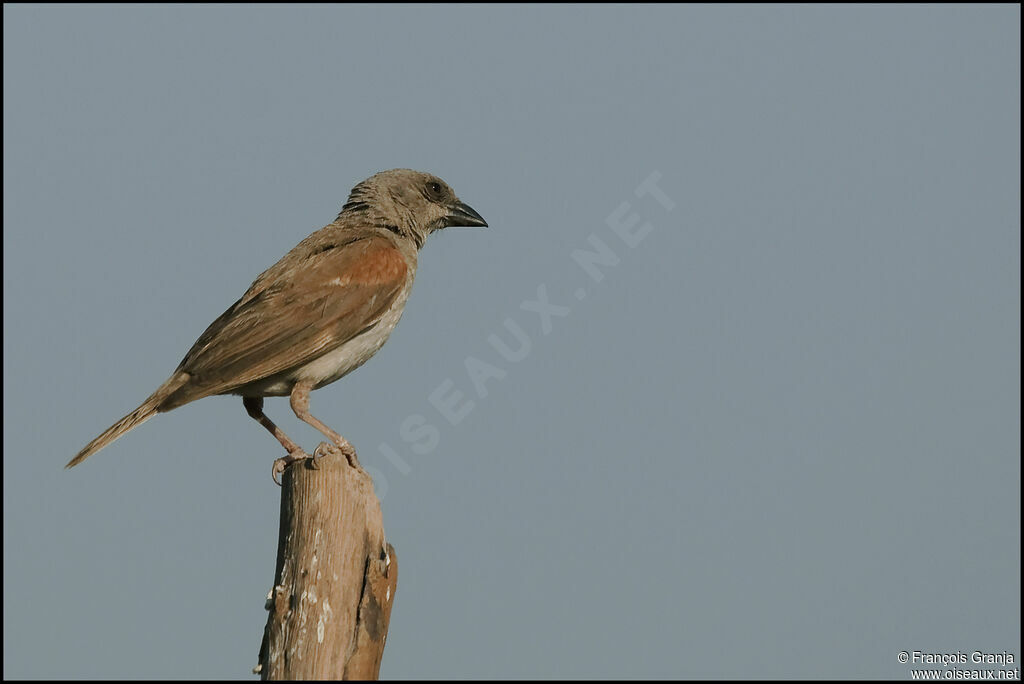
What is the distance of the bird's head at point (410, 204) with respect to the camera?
8.80 metres

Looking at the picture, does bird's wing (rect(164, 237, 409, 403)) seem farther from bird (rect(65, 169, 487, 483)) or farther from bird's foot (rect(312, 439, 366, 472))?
A: bird's foot (rect(312, 439, 366, 472))

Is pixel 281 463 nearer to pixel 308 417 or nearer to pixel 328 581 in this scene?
pixel 308 417

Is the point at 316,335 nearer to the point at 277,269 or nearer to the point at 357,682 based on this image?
the point at 277,269

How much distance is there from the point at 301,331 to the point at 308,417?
1.93 feet

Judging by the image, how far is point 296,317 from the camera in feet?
24.3

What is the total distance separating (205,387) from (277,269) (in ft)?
4.60

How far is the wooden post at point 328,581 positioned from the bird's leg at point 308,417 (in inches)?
44.1

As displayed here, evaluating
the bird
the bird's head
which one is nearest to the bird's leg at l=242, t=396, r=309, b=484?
the bird

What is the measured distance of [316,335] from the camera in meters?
7.35

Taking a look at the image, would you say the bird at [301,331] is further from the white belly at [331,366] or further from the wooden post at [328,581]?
the wooden post at [328,581]

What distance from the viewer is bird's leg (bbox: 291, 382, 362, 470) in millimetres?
6793

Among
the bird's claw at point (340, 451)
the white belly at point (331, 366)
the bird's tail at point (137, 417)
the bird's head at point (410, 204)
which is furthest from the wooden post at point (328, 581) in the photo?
the bird's head at point (410, 204)

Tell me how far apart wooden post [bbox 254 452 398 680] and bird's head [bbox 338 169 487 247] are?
3529 millimetres

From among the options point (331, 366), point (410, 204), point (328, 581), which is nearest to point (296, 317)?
point (331, 366)
